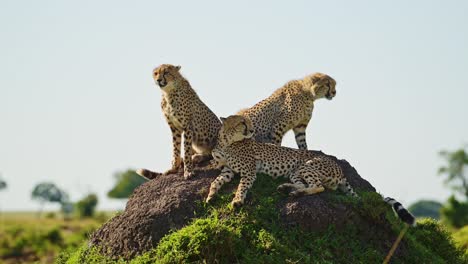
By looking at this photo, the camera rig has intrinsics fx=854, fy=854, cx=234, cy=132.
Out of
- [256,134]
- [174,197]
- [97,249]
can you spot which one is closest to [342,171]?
[256,134]

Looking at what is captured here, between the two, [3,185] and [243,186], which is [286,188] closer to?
[243,186]

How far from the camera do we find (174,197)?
8.45 metres

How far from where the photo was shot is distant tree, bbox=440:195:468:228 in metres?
29.6

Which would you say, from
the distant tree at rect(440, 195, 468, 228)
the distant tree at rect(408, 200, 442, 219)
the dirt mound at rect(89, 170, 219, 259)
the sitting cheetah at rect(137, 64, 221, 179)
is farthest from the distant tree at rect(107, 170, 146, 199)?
the dirt mound at rect(89, 170, 219, 259)

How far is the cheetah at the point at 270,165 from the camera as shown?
8438 mm

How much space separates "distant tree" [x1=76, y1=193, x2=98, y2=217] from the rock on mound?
4122 centimetres

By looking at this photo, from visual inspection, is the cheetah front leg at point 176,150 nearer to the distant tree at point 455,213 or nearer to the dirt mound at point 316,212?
the dirt mound at point 316,212

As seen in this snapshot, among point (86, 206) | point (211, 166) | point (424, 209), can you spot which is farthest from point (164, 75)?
point (424, 209)

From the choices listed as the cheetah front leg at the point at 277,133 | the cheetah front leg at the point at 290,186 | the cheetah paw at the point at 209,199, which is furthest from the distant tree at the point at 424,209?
the cheetah paw at the point at 209,199

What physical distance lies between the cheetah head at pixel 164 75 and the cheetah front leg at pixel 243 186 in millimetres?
1375

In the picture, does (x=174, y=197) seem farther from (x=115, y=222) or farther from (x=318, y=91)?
(x=318, y=91)

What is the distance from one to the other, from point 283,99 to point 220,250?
307 centimetres

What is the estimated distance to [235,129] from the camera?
8992mm

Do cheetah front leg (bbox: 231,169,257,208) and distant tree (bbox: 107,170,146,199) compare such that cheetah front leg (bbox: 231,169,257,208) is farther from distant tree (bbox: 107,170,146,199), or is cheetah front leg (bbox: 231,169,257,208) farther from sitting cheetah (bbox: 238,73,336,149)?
distant tree (bbox: 107,170,146,199)
